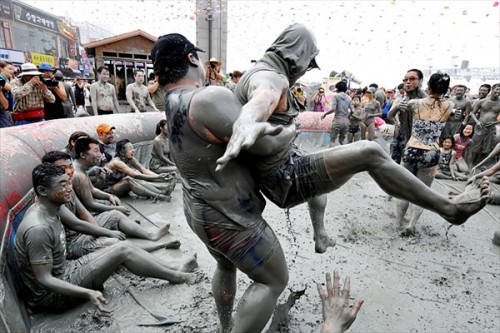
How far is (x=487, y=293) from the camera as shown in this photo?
10.4 ft

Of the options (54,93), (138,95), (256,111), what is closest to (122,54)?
(138,95)

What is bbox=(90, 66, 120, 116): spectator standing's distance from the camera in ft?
24.5

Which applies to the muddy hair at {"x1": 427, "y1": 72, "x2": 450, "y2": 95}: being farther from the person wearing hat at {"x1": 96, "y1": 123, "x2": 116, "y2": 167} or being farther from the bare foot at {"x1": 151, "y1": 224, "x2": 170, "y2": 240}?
the person wearing hat at {"x1": 96, "y1": 123, "x2": 116, "y2": 167}

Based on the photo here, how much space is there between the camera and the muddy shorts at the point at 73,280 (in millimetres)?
2514

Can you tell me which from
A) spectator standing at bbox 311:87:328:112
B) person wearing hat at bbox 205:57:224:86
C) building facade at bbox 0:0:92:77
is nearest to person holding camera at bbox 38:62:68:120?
person wearing hat at bbox 205:57:224:86

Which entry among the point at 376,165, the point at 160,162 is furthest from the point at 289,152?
the point at 160,162

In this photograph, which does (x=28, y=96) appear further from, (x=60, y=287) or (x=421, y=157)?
(x=421, y=157)

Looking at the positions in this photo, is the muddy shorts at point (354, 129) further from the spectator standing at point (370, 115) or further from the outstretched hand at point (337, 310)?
the outstretched hand at point (337, 310)

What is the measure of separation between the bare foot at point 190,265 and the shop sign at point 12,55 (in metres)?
23.3

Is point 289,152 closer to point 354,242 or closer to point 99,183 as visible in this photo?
point 354,242

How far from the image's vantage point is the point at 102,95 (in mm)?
7574

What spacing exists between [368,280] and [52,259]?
2853mm

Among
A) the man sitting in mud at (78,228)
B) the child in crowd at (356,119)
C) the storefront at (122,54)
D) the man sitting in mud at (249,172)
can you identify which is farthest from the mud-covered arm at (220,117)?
the storefront at (122,54)

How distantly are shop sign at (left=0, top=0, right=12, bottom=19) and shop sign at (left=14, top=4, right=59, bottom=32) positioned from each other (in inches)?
29.3
